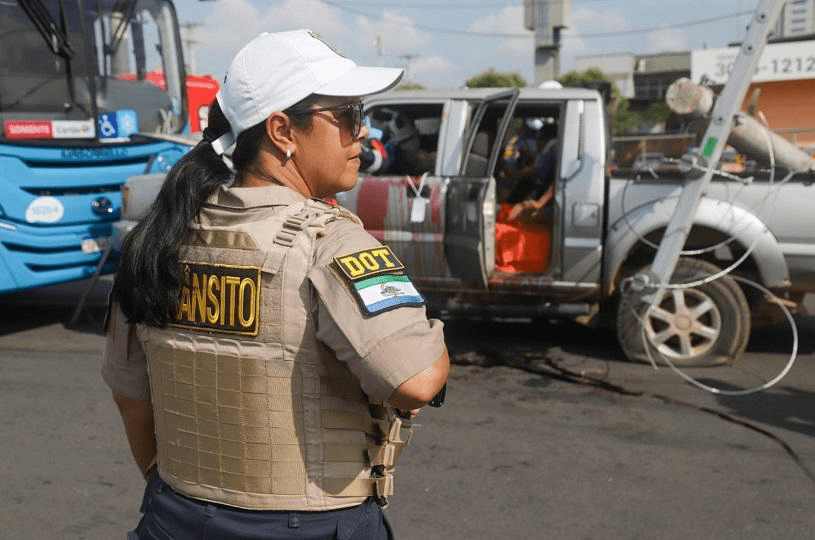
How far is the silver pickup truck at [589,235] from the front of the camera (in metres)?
5.97

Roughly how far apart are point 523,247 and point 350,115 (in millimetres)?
5115

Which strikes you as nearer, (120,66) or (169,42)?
(120,66)

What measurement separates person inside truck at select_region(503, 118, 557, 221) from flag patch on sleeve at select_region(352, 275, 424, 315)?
16.9 ft

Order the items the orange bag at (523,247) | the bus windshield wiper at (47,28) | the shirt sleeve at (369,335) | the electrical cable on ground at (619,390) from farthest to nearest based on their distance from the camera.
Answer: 1. the bus windshield wiper at (47,28)
2. the orange bag at (523,247)
3. the electrical cable on ground at (619,390)
4. the shirt sleeve at (369,335)

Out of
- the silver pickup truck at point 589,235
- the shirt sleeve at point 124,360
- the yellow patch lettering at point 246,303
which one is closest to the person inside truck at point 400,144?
the silver pickup truck at point 589,235

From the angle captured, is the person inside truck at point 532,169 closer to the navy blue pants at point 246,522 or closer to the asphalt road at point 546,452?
the asphalt road at point 546,452

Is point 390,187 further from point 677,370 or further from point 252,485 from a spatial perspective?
point 252,485

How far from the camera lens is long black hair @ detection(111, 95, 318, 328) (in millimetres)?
1630

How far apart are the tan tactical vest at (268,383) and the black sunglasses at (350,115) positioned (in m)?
0.17

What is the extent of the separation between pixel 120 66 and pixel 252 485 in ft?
23.1

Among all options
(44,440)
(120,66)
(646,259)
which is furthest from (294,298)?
(120,66)

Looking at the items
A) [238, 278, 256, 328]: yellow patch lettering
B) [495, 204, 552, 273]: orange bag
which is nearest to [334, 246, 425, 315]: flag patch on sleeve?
[238, 278, 256, 328]: yellow patch lettering

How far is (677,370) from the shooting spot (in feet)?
19.1

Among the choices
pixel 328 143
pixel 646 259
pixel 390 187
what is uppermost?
pixel 328 143
